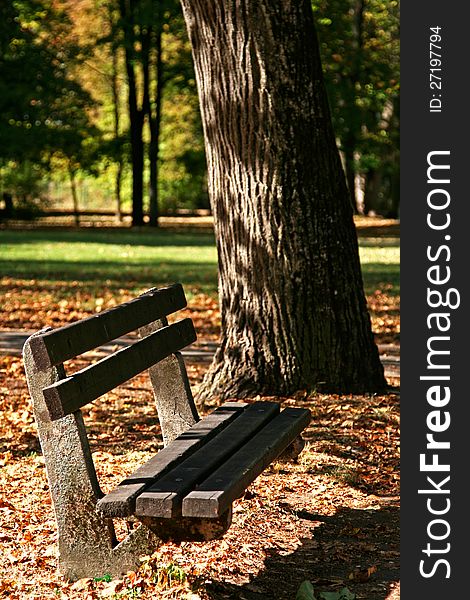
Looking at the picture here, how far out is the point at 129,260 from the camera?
21.6 meters

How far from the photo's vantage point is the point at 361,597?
4367 mm

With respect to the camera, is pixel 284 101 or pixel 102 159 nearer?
pixel 284 101

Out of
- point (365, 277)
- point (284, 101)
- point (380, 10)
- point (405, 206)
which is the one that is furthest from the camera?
point (380, 10)

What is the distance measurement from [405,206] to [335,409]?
10.8 ft

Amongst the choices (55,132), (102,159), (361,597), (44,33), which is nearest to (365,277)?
(361,597)

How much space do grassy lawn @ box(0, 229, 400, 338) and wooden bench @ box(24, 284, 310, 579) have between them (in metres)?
7.54

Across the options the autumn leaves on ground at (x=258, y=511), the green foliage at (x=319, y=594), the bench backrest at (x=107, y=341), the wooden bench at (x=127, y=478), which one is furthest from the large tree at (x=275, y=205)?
the green foliage at (x=319, y=594)

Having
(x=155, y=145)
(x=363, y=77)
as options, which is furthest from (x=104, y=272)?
(x=155, y=145)

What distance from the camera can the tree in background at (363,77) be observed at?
3288cm

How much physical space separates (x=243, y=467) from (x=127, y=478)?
455 mm

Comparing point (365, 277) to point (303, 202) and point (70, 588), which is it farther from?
point (70, 588)

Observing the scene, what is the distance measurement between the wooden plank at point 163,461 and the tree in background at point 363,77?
24909 millimetres

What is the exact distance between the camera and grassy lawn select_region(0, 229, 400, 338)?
44.5 ft

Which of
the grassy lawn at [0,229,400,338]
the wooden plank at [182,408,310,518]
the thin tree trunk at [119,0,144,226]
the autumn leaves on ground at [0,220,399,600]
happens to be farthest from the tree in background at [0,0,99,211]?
the wooden plank at [182,408,310,518]
